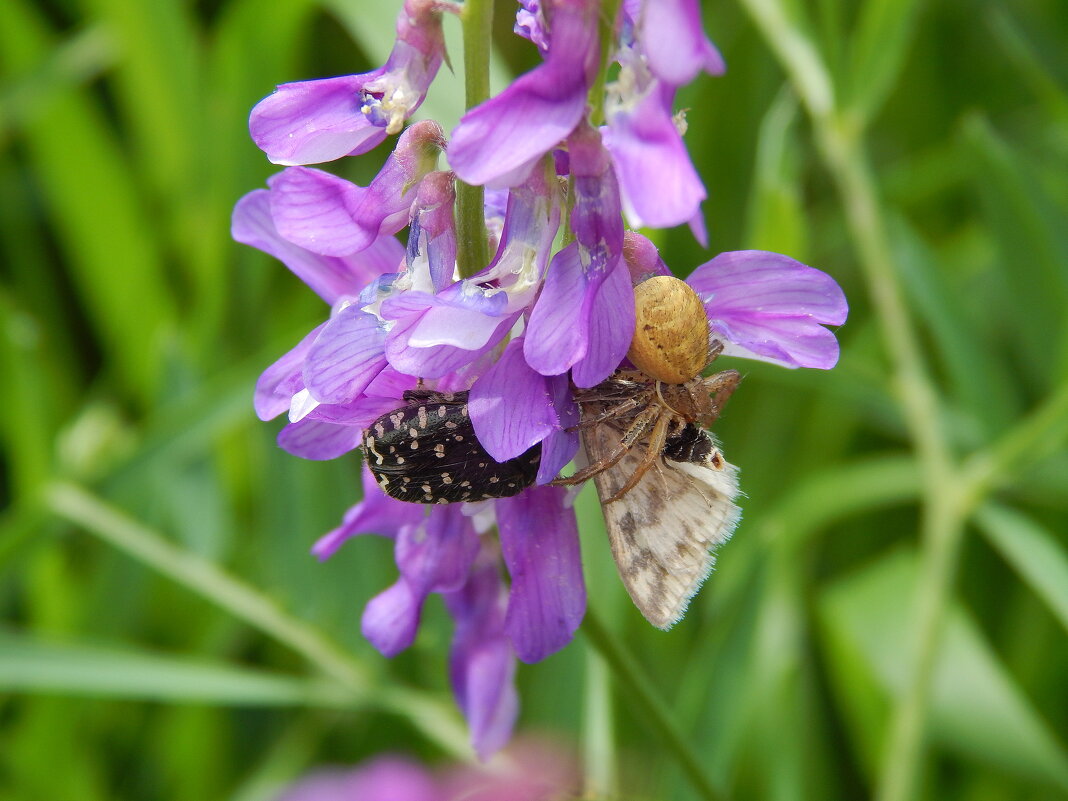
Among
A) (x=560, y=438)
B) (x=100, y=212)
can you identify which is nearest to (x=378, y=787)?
(x=560, y=438)

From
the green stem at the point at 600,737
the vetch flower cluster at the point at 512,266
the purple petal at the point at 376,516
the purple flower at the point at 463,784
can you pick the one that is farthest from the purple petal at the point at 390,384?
the green stem at the point at 600,737

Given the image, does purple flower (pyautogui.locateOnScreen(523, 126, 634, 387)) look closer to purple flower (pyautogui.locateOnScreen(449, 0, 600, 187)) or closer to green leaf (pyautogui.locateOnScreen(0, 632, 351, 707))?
purple flower (pyautogui.locateOnScreen(449, 0, 600, 187))

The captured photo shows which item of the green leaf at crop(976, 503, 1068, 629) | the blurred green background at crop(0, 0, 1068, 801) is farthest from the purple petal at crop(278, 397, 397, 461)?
the green leaf at crop(976, 503, 1068, 629)

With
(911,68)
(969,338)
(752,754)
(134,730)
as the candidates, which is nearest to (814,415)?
(969,338)

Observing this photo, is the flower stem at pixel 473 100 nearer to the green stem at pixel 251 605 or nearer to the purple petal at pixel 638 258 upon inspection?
the purple petal at pixel 638 258

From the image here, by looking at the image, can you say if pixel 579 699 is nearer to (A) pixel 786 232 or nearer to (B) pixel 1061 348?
(A) pixel 786 232

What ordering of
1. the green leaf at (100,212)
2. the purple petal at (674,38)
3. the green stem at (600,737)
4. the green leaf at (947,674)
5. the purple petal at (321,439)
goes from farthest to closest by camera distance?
the green leaf at (100,212) → the green leaf at (947,674) → the green stem at (600,737) → the purple petal at (321,439) → the purple petal at (674,38)
